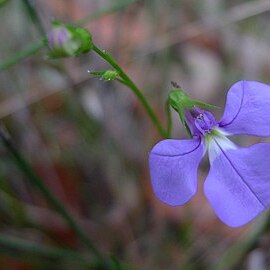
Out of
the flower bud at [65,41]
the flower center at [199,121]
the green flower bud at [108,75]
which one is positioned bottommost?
the flower center at [199,121]

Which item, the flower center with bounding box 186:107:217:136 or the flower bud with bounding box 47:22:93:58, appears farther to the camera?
the flower center with bounding box 186:107:217:136

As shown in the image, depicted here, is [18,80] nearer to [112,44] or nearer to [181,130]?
[112,44]

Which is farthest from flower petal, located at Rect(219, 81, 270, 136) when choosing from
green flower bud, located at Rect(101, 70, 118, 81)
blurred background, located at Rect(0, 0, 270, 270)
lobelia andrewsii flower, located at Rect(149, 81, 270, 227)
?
blurred background, located at Rect(0, 0, 270, 270)

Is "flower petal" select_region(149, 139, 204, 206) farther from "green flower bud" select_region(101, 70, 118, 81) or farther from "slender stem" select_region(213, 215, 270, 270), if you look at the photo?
"slender stem" select_region(213, 215, 270, 270)

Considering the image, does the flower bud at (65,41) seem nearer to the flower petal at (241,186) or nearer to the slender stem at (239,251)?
the flower petal at (241,186)

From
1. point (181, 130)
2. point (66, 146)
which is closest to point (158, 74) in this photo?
point (181, 130)

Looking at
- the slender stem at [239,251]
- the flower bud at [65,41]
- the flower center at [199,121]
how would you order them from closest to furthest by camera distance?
the flower bud at [65,41]
the flower center at [199,121]
the slender stem at [239,251]

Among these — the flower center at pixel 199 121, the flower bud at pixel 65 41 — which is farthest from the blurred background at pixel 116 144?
the flower bud at pixel 65 41
